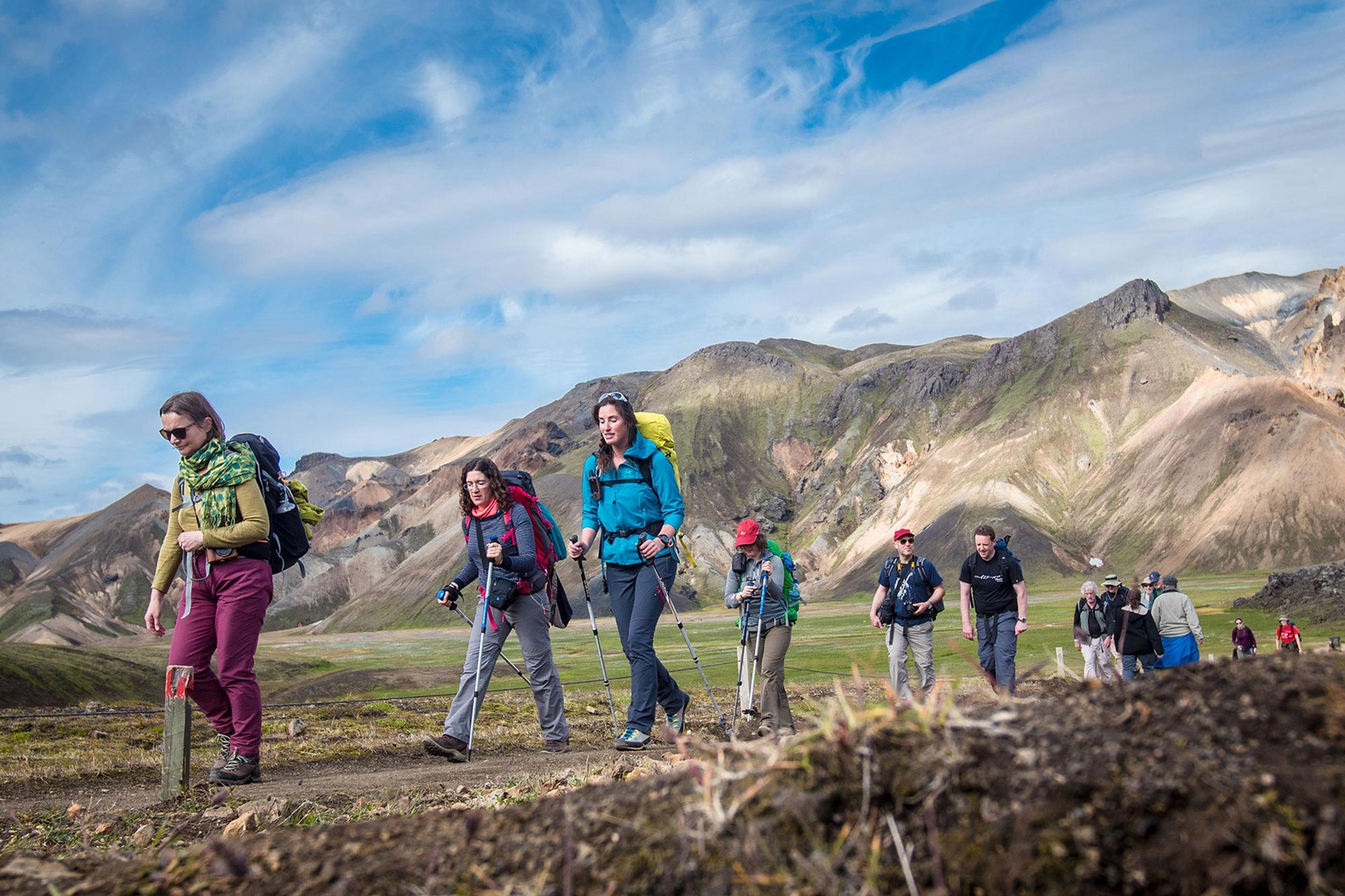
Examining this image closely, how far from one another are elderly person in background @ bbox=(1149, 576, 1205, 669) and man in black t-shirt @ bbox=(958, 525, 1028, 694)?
3.78m

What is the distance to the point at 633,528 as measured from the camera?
9.10 meters

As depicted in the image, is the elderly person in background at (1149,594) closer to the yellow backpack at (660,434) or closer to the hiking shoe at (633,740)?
the yellow backpack at (660,434)

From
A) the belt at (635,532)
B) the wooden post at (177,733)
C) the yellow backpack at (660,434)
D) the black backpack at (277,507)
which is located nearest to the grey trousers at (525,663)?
the belt at (635,532)

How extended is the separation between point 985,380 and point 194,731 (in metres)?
160

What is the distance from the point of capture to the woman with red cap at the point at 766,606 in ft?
35.2

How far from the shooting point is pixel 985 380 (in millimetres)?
162125

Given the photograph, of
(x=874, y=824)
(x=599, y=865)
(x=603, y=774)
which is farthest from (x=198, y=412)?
(x=874, y=824)

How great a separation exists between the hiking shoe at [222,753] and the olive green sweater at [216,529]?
1.27m

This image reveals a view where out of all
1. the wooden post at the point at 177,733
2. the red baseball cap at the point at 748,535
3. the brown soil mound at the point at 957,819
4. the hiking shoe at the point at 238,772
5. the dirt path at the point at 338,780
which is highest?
the red baseball cap at the point at 748,535

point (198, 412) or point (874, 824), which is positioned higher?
point (198, 412)

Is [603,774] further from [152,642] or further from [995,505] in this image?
[152,642]

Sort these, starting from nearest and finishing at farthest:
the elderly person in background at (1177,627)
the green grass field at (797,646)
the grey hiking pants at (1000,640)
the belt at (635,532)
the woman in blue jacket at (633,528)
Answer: the woman in blue jacket at (633,528) → the belt at (635,532) → the grey hiking pants at (1000,640) → the elderly person in background at (1177,627) → the green grass field at (797,646)

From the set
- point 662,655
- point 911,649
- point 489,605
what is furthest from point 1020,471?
point 489,605

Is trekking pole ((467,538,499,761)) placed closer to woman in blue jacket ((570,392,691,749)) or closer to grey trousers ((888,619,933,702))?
woman in blue jacket ((570,392,691,749))
